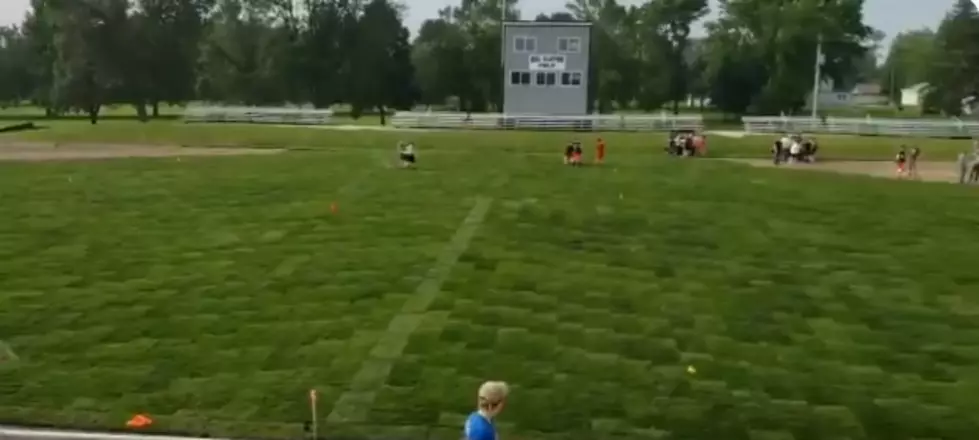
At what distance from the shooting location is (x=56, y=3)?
8044cm

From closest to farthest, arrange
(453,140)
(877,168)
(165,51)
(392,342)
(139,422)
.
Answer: (139,422) → (392,342) → (877,168) → (453,140) → (165,51)

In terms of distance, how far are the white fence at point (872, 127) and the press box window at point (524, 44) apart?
14812 millimetres

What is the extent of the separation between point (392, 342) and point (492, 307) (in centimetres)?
209

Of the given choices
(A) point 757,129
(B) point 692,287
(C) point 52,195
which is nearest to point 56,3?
(A) point 757,129

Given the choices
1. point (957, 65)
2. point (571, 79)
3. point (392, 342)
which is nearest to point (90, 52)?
point (571, 79)

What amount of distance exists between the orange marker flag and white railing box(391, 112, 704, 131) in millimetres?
45080

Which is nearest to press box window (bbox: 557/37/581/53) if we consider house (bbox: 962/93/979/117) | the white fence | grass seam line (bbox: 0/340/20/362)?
the white fence

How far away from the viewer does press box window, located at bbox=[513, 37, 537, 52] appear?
6569 centimetres

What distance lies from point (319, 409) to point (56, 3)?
3034 inches

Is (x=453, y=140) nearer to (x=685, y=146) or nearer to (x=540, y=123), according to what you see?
(x=685, y=146)

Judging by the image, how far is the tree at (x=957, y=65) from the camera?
262ft

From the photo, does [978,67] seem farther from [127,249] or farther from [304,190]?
[127,249]

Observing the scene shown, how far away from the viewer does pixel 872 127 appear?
57344mm

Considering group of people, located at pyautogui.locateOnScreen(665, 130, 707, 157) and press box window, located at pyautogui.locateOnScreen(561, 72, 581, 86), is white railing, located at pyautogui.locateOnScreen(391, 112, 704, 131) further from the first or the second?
group of people, located at pyautogui.locateOnScreen(665, 130, 707, 157)
